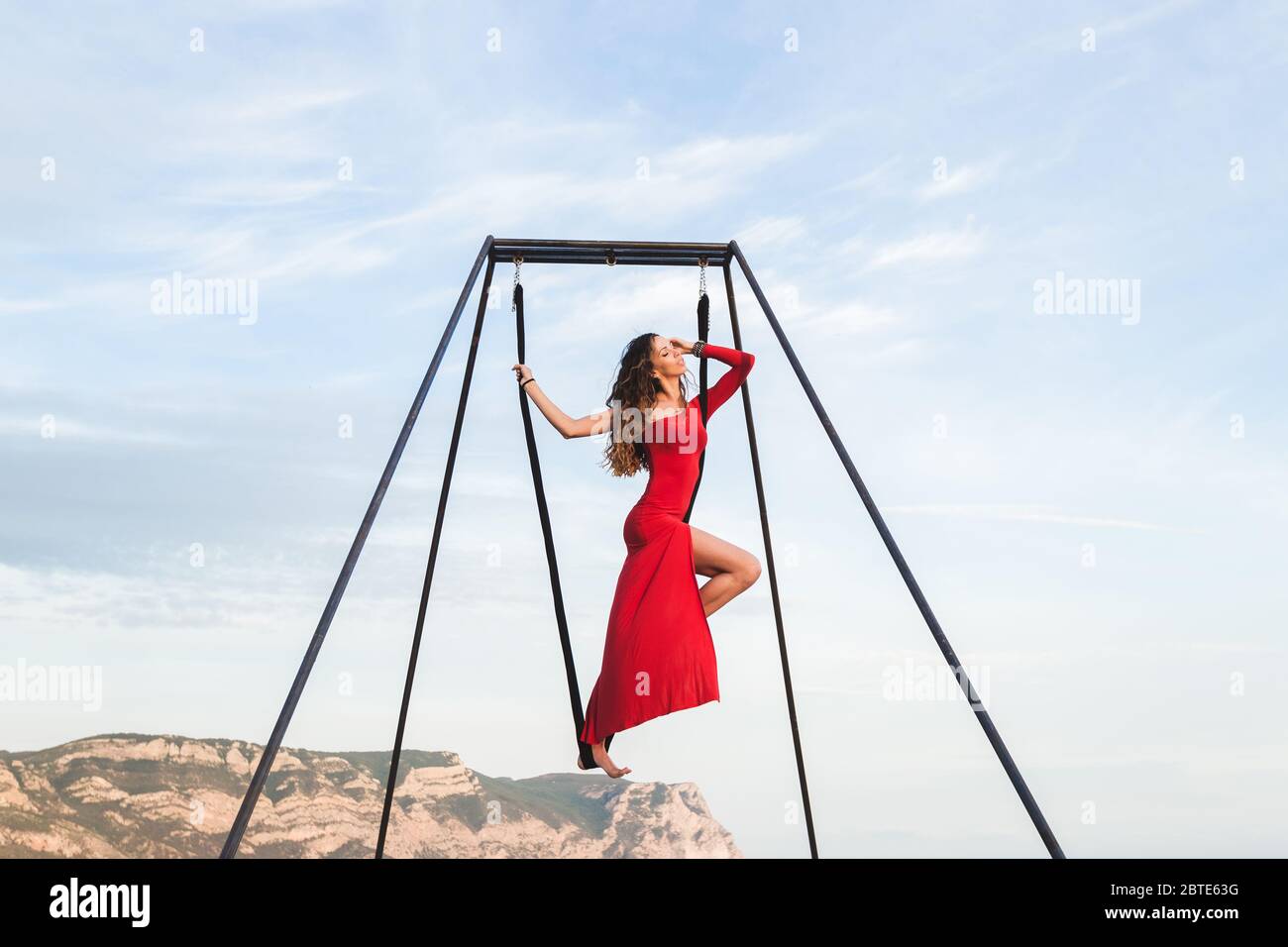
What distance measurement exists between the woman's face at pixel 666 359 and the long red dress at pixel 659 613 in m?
0.29

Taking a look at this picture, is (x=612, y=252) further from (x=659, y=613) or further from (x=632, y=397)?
(x=659, y=613)

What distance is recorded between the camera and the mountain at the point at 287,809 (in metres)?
40.2

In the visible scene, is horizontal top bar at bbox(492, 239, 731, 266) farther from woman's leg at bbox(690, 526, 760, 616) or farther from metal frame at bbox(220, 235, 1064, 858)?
woman's leg at bbox(690, 526, 760, 616)

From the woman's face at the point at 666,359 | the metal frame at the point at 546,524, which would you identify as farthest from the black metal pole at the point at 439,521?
the woman's face at the point at 666,359

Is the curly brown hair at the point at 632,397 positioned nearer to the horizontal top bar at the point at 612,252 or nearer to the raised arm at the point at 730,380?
the raised arm at the point at 730,380

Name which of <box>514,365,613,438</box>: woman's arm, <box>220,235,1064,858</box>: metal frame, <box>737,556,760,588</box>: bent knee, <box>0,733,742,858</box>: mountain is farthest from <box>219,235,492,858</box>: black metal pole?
<box>0,733,742,858</box>: mountain

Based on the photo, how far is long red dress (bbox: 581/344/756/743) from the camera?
21.6 feet

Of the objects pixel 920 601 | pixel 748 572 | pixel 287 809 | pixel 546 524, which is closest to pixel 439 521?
pixel 546 524
